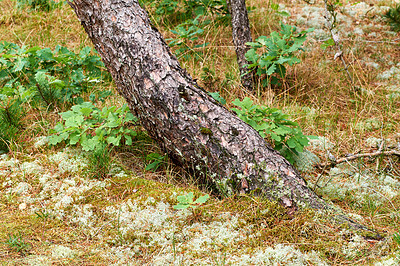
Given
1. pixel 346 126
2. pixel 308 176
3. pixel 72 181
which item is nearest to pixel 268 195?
pixel 308 176

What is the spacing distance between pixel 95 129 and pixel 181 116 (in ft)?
2.85

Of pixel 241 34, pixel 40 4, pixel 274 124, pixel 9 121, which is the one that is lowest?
pixel 9 121

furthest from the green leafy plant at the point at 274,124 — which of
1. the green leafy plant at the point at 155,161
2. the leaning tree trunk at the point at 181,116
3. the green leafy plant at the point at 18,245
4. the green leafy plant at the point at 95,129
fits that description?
the green leafy plant at the point at 18,245

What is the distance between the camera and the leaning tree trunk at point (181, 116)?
2.32 m

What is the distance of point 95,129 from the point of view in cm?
285

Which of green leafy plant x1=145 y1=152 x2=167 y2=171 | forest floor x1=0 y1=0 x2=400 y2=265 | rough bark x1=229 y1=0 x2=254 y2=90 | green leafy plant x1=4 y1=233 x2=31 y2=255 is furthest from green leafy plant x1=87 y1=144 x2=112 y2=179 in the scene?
rough bark x1=229 y1=0 x2=254 y2=90

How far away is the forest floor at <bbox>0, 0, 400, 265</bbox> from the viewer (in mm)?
1971

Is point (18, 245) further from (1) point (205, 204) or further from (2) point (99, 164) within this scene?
(1) point (205, 204)

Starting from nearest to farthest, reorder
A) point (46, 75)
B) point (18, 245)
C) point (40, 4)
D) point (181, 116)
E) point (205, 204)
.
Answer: point (18, 245), point (205, 204), point (181, 116), point (46, 75), point (40, 4)

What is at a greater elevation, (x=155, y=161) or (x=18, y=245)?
(x=155, y=161)

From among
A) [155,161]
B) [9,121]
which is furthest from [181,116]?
[9,121]

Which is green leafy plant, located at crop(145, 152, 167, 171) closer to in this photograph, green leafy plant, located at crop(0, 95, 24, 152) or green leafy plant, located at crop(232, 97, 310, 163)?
green leafy plant, located at crop(232, 97, 310, 163)

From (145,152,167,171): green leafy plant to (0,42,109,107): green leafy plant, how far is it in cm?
126

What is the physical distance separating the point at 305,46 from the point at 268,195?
3.83 metres
